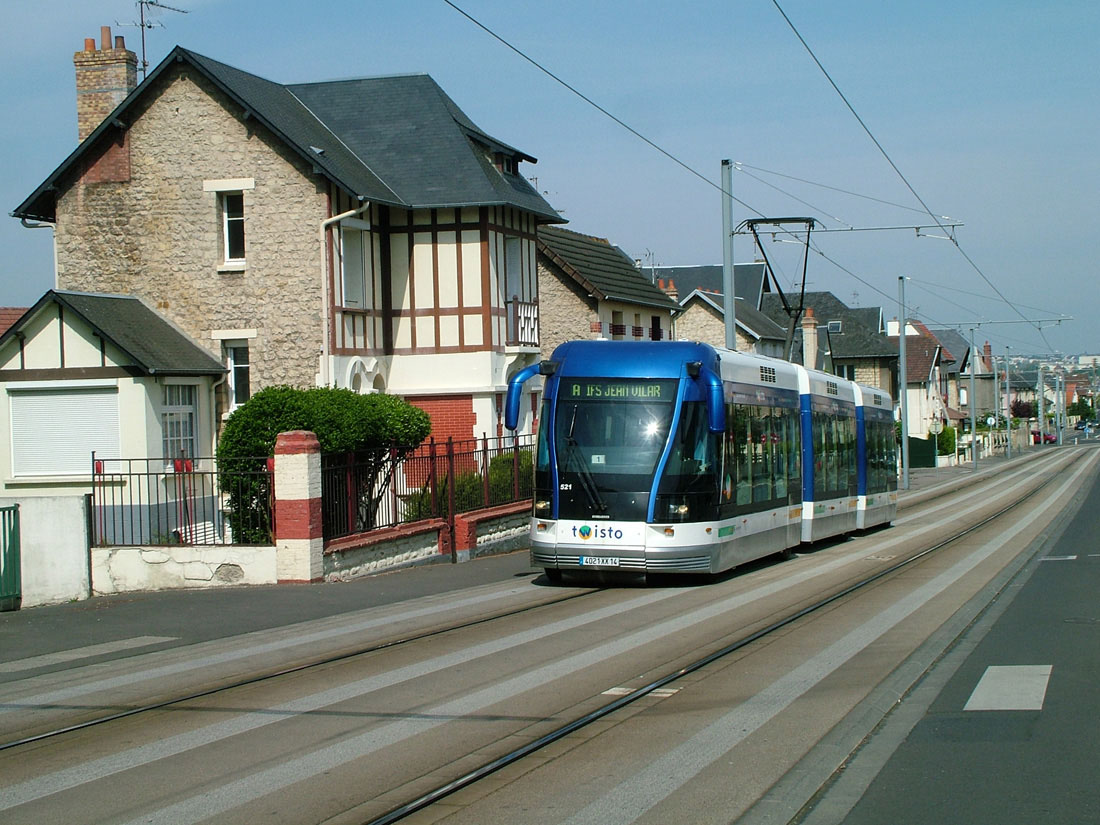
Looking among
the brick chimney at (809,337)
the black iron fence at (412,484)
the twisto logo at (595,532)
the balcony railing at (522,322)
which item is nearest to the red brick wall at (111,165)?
the balcony railing at (522,322)

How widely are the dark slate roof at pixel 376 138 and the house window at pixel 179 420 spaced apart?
16.9 feet

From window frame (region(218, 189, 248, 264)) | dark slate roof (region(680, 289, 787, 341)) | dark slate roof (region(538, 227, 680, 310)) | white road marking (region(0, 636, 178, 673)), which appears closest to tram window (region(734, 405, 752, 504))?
white road marking (region(0, 636, 178, 673))

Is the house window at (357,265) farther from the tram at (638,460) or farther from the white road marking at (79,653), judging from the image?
the white road marking at (79,653)

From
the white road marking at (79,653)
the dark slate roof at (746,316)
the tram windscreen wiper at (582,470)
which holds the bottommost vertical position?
the white road marking at (79,653)

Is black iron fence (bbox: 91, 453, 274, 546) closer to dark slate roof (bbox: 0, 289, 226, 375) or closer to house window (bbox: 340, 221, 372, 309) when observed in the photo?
dark slate roof (bbox: 0, 289, 226, 375)

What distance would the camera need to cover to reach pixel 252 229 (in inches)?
1051

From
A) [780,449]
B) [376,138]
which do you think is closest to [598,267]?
[376,138]

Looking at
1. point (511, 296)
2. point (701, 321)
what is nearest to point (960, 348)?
point (701, 321)

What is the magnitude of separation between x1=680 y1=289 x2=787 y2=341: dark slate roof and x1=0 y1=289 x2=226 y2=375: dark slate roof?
123 ft

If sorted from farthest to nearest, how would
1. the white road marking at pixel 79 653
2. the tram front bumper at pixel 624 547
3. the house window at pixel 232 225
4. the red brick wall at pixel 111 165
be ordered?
the red brick wall at pixel 111 165 < the house window at pixel 232 225 < the tram front bumper at pixel 624 547 < the white road marking at pixel 79 653

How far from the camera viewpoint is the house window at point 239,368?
27.2 m

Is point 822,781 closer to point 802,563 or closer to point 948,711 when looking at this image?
point 948,711

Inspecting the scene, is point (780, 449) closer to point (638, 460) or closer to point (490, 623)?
point (638, 460)

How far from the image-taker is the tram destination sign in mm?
15445
